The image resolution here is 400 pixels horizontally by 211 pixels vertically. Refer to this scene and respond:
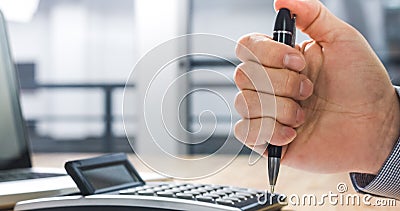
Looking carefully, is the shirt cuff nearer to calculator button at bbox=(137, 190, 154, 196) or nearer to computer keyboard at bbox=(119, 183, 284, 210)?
computer keyboard at bbox=(119, 183, 284, 210)

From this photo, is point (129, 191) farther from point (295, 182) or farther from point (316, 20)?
point (295, 182)

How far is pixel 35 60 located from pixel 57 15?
356 mm

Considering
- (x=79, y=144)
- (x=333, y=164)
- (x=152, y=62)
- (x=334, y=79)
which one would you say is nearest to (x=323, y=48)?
(x=334, y=79)

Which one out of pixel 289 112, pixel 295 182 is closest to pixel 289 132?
pixel 289 112

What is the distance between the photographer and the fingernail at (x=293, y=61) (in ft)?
2.29

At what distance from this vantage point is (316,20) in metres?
0.78

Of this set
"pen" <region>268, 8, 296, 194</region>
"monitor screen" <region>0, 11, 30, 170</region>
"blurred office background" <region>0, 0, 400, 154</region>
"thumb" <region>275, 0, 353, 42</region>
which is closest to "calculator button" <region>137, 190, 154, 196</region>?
"pen" <region>268, 8, 296, 194</region>

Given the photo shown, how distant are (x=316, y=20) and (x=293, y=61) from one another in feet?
0.31

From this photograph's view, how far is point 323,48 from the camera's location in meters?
0.81

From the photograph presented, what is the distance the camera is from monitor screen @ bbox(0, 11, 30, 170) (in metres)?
0.99

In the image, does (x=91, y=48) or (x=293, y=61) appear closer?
(x=293, y=61)

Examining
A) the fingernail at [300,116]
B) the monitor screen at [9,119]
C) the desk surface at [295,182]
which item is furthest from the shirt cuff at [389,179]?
the monitor screen at [9,119]

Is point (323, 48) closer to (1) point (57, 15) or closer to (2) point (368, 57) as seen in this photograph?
(2) point (368, 57)

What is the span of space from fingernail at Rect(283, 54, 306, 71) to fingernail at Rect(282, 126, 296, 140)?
0.22 feet
